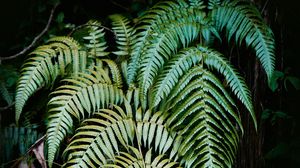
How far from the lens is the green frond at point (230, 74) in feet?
6.38

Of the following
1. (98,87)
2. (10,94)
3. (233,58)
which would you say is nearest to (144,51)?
(98,87)

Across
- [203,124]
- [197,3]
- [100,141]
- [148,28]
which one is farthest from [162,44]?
[100,141]

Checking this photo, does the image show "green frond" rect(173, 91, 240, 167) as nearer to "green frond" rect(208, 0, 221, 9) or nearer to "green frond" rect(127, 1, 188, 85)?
"green frond" rect(127, 1, 188, 85)

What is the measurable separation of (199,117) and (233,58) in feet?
2.21

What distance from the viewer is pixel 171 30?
211 centimetres

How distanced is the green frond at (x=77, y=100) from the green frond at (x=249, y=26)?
702mm

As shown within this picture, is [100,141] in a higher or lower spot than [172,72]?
lower

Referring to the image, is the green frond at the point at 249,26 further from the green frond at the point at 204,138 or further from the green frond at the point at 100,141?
the green frond at the point at 100,141

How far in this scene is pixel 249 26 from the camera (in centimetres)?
206

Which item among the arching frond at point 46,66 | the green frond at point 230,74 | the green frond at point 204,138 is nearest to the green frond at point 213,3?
the green frond at point 230,74

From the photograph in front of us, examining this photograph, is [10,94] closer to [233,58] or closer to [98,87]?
[98,87]

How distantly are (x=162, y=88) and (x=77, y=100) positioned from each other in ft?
1.50

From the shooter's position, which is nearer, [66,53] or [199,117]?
[199,117]

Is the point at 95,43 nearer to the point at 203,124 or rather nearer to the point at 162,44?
the point at 162,44
